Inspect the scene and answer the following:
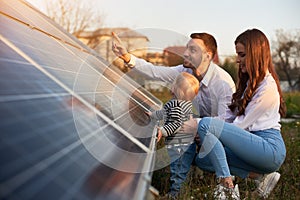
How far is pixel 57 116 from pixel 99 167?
440mm

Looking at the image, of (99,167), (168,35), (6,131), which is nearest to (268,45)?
(168,35)

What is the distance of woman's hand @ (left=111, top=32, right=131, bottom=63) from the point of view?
4.34 meters

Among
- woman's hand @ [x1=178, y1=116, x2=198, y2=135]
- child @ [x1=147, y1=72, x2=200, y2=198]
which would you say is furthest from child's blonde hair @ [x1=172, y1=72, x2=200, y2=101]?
woman's hand @ [x1=178, y1=116, x2=198, y2=135]

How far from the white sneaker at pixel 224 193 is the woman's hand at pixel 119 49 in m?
1.67

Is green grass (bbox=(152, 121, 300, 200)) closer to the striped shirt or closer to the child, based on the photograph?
the child

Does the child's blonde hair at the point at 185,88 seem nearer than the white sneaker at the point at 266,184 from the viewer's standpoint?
Yes

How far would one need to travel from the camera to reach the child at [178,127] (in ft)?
12.6

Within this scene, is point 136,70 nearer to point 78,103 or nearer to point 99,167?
point 78,103

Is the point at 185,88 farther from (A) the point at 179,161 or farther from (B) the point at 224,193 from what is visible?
(B) the point at 224,193

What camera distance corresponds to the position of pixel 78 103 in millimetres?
2512

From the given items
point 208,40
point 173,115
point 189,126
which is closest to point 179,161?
point 189,126

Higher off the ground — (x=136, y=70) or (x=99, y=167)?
(x=99, y=167)

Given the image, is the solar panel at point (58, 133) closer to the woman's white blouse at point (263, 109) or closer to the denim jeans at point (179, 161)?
the denim jeans at point (179, 161)

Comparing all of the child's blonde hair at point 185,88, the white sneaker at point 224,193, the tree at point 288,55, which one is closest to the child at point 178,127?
the child's blonde hair at point 185,88
